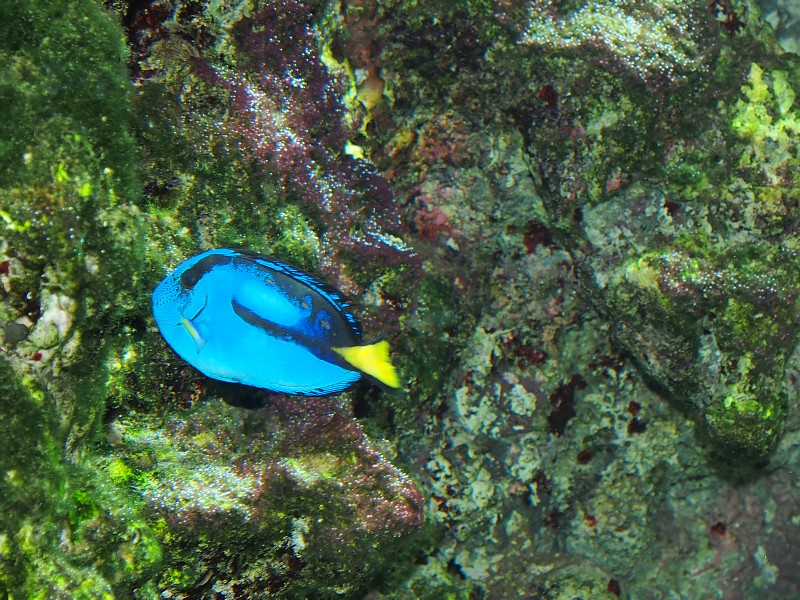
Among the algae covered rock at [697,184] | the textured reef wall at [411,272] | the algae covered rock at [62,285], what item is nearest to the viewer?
the algae covered rock at [62,285]

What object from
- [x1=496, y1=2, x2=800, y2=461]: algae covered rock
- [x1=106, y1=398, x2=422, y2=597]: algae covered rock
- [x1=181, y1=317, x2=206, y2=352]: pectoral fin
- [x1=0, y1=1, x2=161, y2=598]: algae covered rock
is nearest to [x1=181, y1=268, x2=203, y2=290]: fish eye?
[x1=181, y1=317, x2=206, y2=352]: pectoral fin

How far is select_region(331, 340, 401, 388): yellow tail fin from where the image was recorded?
186cm

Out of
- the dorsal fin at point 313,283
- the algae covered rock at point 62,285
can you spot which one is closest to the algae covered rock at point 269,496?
the algae covered rock at point 62,285

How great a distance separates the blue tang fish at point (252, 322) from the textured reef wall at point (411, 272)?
0.87 feet

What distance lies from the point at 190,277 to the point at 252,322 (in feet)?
0.87

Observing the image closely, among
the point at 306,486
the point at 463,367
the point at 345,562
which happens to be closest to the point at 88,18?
the point at 306,486

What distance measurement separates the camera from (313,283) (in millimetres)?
1992

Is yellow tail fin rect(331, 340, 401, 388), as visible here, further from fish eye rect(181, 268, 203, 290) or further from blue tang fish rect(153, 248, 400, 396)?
fish eye rect(181, 268, 203, 290)

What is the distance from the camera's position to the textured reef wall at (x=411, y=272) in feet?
6.07

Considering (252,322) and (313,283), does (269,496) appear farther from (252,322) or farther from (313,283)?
(313,283)

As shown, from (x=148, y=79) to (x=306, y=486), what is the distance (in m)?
1.77

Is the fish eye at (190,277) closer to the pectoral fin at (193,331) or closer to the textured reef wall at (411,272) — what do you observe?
the pectoral fin at (193,331)

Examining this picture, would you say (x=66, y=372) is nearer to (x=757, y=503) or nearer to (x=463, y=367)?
(x=463, y=367)

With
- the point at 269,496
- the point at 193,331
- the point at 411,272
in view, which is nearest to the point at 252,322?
the point at 193,331
